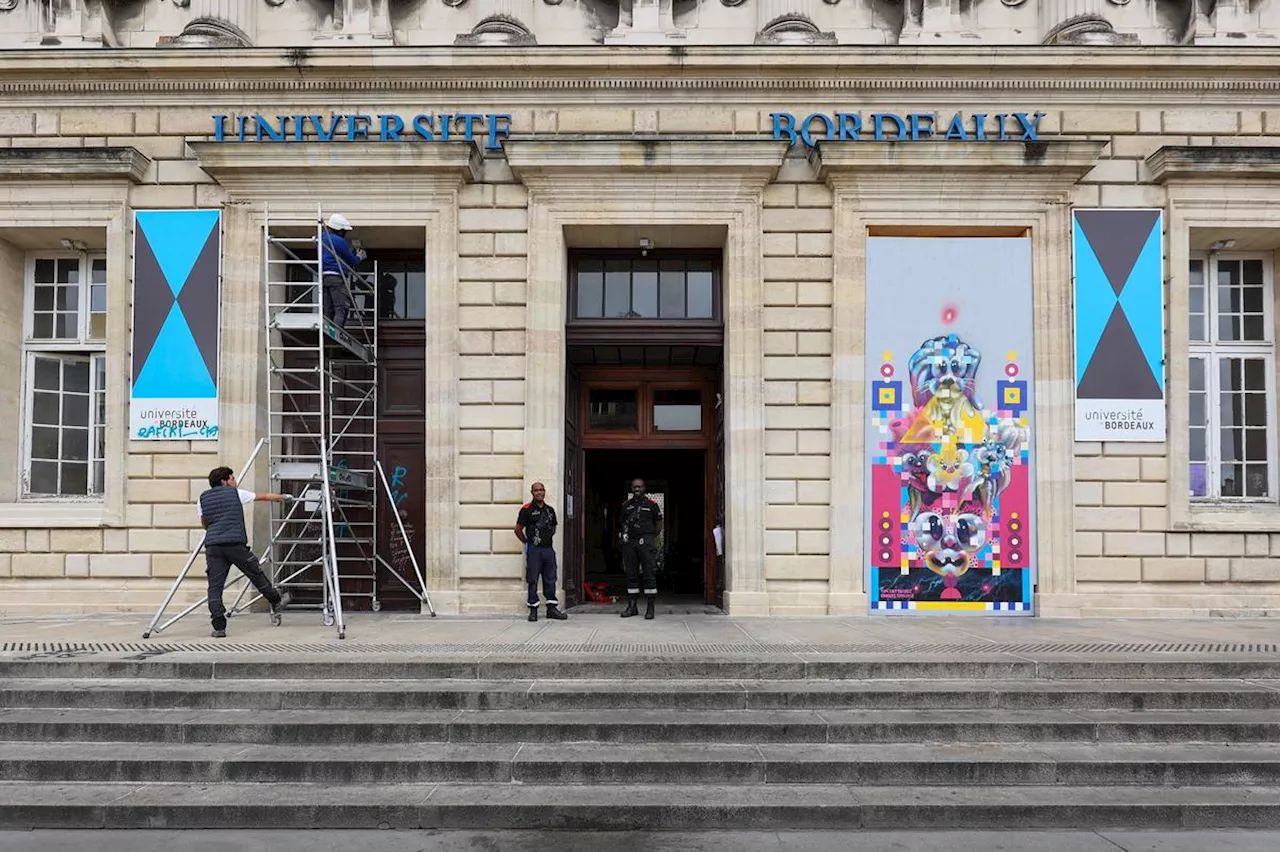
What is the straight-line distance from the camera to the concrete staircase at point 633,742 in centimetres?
623

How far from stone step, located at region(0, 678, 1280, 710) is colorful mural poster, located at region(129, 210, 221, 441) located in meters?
4.72

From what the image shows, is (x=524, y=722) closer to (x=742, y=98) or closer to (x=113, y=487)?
(x=113, y=487)

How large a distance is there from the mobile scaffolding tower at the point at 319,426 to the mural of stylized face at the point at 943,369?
682cm

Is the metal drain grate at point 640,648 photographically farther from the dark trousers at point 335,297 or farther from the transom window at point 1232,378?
the dark trousers at point 335,297

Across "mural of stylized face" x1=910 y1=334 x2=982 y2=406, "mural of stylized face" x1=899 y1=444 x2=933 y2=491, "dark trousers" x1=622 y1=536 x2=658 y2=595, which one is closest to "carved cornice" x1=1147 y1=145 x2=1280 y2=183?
"mural of stylized face" x1=910 y1=334 x2=982 y2=406

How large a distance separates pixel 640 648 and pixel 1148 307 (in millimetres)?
8010

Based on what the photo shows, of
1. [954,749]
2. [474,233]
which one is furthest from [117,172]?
[954,749]

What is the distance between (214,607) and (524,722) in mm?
4358

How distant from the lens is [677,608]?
43.5ft

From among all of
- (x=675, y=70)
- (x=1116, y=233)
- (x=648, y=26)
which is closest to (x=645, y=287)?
(x=675, y=70)

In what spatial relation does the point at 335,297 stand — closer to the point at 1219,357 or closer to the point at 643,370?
the point at 643,370

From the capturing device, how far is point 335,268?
12.0 meters

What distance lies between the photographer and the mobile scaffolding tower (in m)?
11.9

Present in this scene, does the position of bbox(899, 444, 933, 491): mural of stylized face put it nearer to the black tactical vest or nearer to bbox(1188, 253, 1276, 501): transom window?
bbox(1188, 253, 1276, 501): transom window
